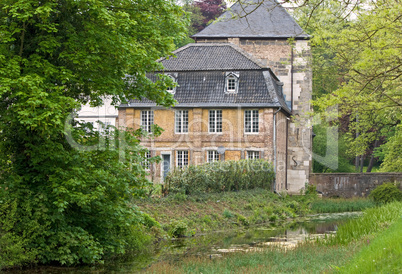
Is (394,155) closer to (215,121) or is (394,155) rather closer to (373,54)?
(215,121)

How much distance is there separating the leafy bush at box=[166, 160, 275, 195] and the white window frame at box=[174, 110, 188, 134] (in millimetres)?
4921

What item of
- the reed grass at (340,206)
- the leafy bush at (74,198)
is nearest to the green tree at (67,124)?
the leafy bush at (74,198)

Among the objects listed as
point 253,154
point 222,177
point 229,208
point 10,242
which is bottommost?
point 229,208

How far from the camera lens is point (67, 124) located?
11281mm

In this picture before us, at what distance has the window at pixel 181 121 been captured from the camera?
30.9 metres

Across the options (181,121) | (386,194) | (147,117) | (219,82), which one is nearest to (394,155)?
(386,194)

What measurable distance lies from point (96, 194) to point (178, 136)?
19.5 meters

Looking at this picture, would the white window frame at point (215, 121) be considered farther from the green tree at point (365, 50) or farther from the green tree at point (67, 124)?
the green tree at point (67, 124)

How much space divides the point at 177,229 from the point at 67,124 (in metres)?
7.11

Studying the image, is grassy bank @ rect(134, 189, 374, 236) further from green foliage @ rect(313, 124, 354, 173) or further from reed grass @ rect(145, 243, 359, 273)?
green foliage @ rect(313, 124, 354, 173)

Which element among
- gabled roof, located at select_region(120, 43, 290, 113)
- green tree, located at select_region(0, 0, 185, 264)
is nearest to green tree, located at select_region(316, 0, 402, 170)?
green tree, located at select_region(0, 0, 185, 264)

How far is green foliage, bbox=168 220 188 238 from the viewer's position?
56.2 feet

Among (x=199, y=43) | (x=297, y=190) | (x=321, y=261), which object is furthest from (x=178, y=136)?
(x=321, y=261)

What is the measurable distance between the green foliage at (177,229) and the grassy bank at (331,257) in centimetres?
451
